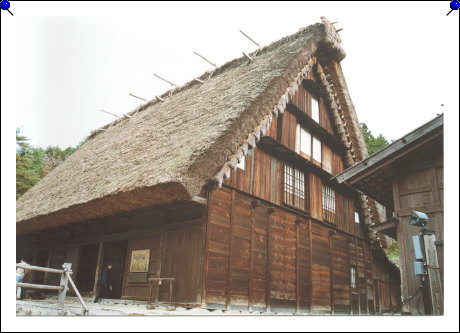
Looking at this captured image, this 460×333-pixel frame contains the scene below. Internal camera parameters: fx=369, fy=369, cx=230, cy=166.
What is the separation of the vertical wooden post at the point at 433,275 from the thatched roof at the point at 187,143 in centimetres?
356

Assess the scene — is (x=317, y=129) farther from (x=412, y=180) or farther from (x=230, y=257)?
(x=230, y=257)

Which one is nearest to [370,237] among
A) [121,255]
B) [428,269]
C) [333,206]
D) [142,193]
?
[333,206]

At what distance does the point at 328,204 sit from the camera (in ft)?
37.7

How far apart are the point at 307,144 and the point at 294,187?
1.63 metres

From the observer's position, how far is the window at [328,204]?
11220 mm

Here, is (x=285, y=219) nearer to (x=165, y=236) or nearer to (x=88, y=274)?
(x=165, y=236)

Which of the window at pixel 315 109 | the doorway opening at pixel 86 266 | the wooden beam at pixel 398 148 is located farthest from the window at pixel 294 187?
the doorway opening at pixel 86 266

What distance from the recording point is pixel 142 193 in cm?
655

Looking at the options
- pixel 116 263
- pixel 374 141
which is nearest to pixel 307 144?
pixel 116 263

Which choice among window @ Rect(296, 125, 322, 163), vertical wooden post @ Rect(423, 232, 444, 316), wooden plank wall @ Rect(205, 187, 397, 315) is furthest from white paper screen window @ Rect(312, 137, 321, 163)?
vertical wooden post @ Rect(423, 232, 444, 316)

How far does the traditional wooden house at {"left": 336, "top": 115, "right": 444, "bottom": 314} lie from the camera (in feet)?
20.4

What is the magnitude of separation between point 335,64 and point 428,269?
7.15 m

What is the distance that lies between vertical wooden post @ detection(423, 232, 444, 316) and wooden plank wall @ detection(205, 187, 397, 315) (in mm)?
3596

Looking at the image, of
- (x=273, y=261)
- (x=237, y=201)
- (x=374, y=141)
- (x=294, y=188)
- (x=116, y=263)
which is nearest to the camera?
(x=237, y=201)
